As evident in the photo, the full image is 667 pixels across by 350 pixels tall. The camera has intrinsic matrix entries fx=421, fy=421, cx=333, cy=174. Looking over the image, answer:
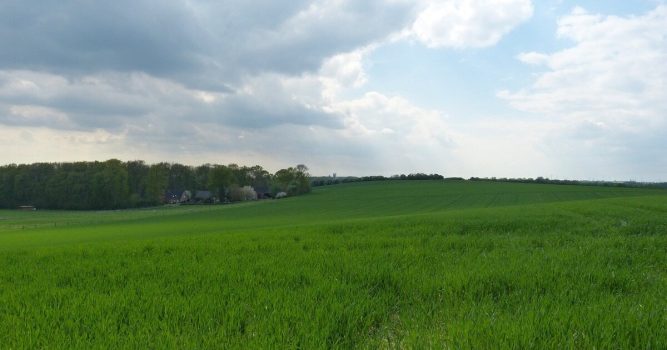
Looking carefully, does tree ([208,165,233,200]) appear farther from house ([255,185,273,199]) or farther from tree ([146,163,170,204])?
house ([255,185,273,199])

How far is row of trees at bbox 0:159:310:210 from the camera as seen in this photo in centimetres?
10806

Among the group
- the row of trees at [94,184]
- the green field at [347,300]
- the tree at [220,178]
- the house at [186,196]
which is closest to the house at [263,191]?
the row of trees at [94,184]

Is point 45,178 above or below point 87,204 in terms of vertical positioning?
above

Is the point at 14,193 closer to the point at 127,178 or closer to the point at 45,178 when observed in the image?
the point at 45,178

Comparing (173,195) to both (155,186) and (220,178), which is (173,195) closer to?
(155,186)

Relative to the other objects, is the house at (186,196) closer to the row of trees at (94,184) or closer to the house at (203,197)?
the house at (203,197)

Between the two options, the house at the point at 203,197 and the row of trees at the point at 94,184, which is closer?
the row of trees at the point at 94,184

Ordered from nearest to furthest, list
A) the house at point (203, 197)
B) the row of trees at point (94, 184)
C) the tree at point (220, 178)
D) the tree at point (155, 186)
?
the row of trees at point (94, 184) < the tree at point (155, 186) < the tree at point (220, 178) < the house at point (203, 197)

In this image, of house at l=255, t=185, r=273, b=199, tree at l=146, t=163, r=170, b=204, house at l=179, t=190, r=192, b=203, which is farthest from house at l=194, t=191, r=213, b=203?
house at l=255, t=185, r=273, b=199

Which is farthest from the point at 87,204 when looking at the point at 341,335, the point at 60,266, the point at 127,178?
the point at 341,335

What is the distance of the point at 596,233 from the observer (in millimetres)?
13367

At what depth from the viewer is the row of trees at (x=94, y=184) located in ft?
355

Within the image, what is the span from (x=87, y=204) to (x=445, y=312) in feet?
397

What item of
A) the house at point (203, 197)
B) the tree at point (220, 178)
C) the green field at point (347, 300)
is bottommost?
the house at point (203, 197)
